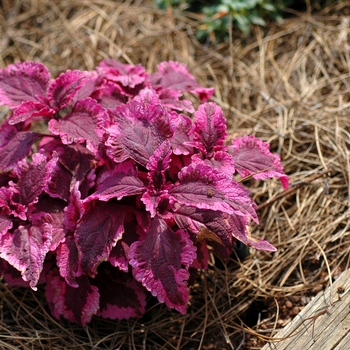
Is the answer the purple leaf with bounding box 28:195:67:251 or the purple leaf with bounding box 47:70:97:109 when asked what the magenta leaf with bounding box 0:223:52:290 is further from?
the purple leaf with bounding box 47:70:97:109

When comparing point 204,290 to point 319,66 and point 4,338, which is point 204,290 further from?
point 319,66

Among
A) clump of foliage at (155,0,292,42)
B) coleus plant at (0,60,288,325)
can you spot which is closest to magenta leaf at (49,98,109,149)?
coleus plant at (0,60,288,325)

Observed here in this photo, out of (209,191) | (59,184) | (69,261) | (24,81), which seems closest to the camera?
(209,191)

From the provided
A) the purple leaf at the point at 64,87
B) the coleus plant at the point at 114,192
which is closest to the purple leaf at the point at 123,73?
the coleus plant at the point at 114,192

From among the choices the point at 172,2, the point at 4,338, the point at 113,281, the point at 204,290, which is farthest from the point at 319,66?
the point at 4,338

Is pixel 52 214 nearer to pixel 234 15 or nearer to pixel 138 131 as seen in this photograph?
pixel 138 131

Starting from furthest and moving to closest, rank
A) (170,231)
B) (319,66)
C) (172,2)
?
1. (172,2)
2. (319,66)
3. (170,231)

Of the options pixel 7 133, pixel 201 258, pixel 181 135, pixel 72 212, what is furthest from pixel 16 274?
pixel 181 135
